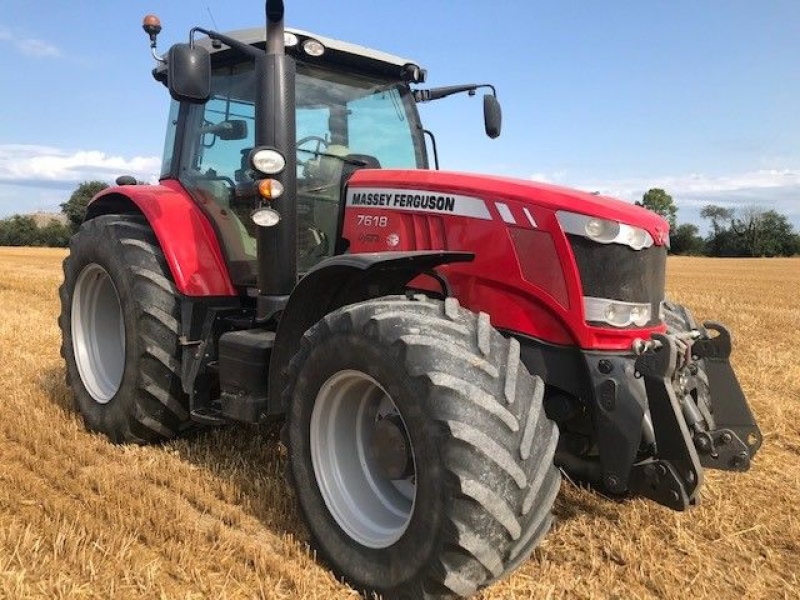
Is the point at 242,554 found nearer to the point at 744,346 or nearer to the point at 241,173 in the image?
the point at 241,173

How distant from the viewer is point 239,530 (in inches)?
115

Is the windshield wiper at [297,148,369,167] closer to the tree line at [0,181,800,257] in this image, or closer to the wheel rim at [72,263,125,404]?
the wheel rim at [72,263,125,404]

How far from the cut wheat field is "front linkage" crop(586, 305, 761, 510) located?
1.34 feet

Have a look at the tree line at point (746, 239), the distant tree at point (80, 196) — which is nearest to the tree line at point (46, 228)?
the distant tree at point (80, 196)

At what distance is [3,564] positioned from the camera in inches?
97.9

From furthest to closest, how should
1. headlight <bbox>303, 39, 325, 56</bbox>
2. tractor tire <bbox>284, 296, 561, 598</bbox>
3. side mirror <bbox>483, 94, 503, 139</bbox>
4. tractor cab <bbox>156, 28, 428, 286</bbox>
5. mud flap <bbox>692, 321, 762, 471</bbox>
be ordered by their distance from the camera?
side mirror <bbox>483, 94, 503, 139</bbox> → tractor cab <bbox>156, 28, 428, 286</bbox> → headlight <bbox>303, 39, 325, 56</bbox> → mud flap <bbox>692, 321, 762, 471</bbox> → tractor tire <bbox>284, 296, 561, 598</bbox>

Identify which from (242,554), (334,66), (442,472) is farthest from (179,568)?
(334,66)

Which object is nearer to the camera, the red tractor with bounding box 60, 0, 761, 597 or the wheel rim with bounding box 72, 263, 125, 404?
the red tractor with bounding box 60, 0, 761, 597

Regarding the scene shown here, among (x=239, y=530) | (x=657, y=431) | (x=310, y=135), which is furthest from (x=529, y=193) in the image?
(x=239, y=530)

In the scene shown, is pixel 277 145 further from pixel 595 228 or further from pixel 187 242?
pixel 595 228

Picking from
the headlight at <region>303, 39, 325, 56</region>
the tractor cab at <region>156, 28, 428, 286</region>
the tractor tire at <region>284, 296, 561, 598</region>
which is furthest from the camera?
the tractor cab at <region>156, 28, 428, 286</region>

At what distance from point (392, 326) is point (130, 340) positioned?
197 cm

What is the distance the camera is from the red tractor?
225 cm

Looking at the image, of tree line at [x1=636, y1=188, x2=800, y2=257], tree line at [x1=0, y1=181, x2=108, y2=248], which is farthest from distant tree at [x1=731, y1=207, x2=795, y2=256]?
tree line at [x1=0, y1=181, x2=108, y2=248]
